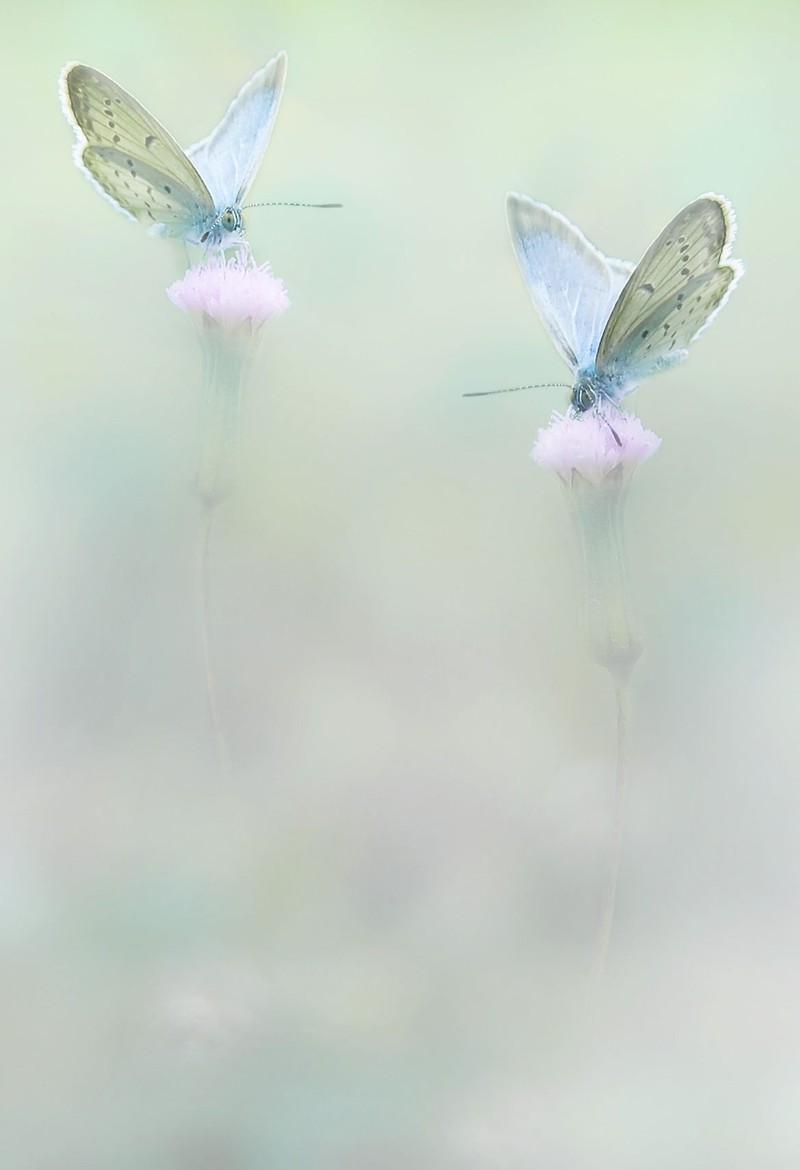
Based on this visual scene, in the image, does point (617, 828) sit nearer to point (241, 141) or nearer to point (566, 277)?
point (566, 277)

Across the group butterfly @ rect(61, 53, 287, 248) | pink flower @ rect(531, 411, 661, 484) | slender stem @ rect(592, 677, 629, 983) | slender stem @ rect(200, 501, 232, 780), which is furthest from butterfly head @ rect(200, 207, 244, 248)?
slender stem @ rect(592, 677, 629, 983)

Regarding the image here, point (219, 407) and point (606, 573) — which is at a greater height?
point (219, 407)

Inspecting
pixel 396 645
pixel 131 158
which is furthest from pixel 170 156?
pixel 396 645

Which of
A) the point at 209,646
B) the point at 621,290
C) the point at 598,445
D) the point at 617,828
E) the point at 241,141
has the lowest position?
the point at 617,828

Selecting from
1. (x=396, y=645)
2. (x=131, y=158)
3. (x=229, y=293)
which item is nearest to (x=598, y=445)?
(x=396, y=645)

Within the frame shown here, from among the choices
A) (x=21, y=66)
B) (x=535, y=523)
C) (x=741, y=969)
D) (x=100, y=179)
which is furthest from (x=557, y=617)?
(x=21, y=66)

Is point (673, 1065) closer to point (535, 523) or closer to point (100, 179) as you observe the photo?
point (535, 523)

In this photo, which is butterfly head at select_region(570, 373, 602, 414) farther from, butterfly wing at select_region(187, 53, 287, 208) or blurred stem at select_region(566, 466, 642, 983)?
butterfly wing at select_region(187, 53, 287, 208)
